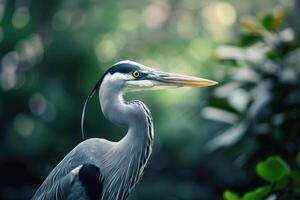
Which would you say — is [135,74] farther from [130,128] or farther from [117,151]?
[117,151]

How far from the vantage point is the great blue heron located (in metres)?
3.48

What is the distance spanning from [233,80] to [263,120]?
1.33 feet

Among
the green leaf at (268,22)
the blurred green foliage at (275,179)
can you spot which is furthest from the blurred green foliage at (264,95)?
the blurred green foliage at (275,179)

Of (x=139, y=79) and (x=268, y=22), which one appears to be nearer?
(x=139, y=79)

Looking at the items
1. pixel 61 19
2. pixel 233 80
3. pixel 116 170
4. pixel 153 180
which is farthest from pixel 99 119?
pixel 116 170

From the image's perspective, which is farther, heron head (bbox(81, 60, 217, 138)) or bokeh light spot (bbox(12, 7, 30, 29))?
bokeh light spot (bbox(12, 7, 30, 29))

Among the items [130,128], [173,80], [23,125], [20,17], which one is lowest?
[23,125]

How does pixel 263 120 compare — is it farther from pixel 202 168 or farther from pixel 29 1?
pixel 29 1

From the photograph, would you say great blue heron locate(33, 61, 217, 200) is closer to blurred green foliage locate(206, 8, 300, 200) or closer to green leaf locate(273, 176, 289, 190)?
green leaf locate(273, 176, 289, 190)

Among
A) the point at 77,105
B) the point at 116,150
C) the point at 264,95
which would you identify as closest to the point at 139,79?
the point at 116,150

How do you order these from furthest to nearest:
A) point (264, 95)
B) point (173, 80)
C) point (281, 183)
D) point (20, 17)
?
1. point (20, 17)
2. point (264, 95)
3. point (281, 183)
4. point (173, 80)

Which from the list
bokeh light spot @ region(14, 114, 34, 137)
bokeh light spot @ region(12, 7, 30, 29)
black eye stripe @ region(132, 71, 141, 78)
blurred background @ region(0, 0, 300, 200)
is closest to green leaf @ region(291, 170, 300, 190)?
black eye stripe @ region(132, 71, 141, 78)

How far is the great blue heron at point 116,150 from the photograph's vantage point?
137 inches

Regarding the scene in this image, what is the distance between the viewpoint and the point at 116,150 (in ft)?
11.9
